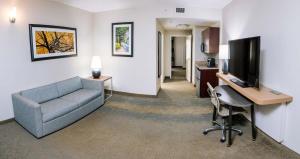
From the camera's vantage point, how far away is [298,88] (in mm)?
2416

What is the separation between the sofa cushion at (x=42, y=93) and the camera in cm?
366

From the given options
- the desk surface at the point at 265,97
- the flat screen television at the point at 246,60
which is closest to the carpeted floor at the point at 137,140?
the desk surface at the point at 265,97

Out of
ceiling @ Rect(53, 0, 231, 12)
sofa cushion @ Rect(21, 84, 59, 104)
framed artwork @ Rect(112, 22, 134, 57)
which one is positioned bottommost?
sofa cushion @ Rect(21, 84, 59, 104)

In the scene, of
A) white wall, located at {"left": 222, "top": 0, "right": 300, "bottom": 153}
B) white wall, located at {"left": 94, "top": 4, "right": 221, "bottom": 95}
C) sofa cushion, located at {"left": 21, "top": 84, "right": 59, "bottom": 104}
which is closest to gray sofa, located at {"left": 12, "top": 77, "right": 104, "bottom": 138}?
sofa cushion, located at {"left": 21, "top": 84, "right": 59, "bottom": 104}

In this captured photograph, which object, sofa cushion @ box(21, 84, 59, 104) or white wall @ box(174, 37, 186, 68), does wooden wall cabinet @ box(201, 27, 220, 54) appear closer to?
sofa cushion @ box(21, 84, 59, 104)

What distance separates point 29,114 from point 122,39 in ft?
10.0

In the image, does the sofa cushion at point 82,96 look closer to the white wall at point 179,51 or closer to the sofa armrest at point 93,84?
the sofa armrest at point 93,84

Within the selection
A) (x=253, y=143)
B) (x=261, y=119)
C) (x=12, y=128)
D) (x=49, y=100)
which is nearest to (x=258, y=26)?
(x=261, y=119)

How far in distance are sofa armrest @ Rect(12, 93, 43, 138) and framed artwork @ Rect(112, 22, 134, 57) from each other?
8.93ft

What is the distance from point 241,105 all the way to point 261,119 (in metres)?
0.73

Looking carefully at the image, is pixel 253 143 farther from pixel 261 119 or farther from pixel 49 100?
pixel 49 100

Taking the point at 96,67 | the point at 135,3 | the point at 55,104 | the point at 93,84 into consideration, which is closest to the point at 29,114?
the point at 55,104

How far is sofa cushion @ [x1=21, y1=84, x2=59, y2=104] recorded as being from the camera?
3664 millimetres

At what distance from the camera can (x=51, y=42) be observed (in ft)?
14.0
